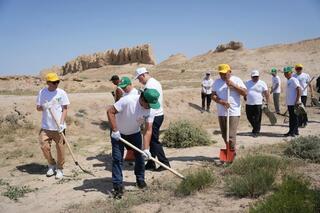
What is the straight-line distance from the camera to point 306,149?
7.65 m

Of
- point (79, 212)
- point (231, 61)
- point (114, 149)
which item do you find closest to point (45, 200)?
point (79, 212)

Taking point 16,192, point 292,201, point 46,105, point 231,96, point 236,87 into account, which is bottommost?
point 16,192

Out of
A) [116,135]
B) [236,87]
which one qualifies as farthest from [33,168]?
[236,87]

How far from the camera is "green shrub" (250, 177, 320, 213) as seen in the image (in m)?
4.43

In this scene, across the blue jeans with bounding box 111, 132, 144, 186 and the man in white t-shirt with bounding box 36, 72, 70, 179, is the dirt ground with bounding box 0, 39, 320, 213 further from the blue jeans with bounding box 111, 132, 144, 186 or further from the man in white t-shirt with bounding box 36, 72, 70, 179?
the man in white t-shirt with bounding box 36, 72, 70, 179

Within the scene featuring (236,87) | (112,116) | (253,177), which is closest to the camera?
(253,177)

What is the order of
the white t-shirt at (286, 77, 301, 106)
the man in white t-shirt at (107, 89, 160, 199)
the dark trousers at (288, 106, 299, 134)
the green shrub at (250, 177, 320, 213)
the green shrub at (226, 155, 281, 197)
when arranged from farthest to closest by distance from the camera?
the dark trousers at (288, 106, 299, 134)
the white t-shirt at (286, 77, 301, 106)
the man in white t-shirt at (107, 89, 160, 199)
the green shrub at (226, 155, 281, 197)
the green shrub at (250, 177, 320, 213)

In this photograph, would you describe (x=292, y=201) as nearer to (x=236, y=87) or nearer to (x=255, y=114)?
(x=236, y=87)

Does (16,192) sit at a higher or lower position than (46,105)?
→ lower

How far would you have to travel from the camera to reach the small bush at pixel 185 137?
31.6 feet

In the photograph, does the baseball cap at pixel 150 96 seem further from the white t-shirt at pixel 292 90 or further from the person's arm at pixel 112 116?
the white t-shirt at pixel 292 90

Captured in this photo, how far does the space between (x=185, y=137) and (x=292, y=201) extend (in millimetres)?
5171

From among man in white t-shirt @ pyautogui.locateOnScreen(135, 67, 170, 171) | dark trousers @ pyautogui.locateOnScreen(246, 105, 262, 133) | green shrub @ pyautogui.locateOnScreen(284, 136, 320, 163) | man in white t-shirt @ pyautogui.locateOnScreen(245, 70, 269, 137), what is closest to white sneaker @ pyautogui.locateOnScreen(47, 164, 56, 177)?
man in white t-shirt @ pyautogui.locateOnScreen(135, 67, 170, 171)

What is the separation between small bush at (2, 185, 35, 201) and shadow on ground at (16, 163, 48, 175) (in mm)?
1032
